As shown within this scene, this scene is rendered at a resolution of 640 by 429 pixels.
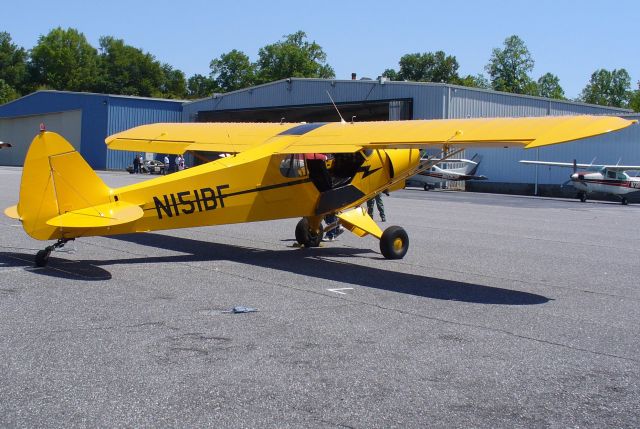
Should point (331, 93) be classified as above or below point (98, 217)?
above

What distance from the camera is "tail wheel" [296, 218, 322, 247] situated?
13172mm

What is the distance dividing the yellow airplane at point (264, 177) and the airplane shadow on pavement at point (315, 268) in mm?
556

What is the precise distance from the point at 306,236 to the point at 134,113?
52.7 meters

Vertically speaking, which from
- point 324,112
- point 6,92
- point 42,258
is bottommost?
point 42,258

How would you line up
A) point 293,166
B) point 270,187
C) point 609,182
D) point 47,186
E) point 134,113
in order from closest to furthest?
point 47,186 < point 270,187 < point 293,166 < point 609,182 < point 134,113

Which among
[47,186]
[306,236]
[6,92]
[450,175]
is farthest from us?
[6,92]

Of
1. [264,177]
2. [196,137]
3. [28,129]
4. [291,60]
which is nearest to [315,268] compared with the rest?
[264,177]

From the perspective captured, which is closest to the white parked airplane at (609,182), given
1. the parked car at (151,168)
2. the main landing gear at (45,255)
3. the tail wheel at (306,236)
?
the tail wheel at (306,236)

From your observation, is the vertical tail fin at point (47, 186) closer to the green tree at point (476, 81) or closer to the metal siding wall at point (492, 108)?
the metal siding wall at point (492, 108)

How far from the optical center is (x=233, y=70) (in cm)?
12138

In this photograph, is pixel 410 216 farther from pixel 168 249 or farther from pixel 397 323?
pixel 397 323

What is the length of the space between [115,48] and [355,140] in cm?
12002

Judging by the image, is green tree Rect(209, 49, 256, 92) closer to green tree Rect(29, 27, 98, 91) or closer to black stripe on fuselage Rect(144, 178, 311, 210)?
green tree Rect(29, 27, 98, 91)

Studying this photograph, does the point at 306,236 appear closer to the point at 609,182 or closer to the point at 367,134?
the point at 367,134
